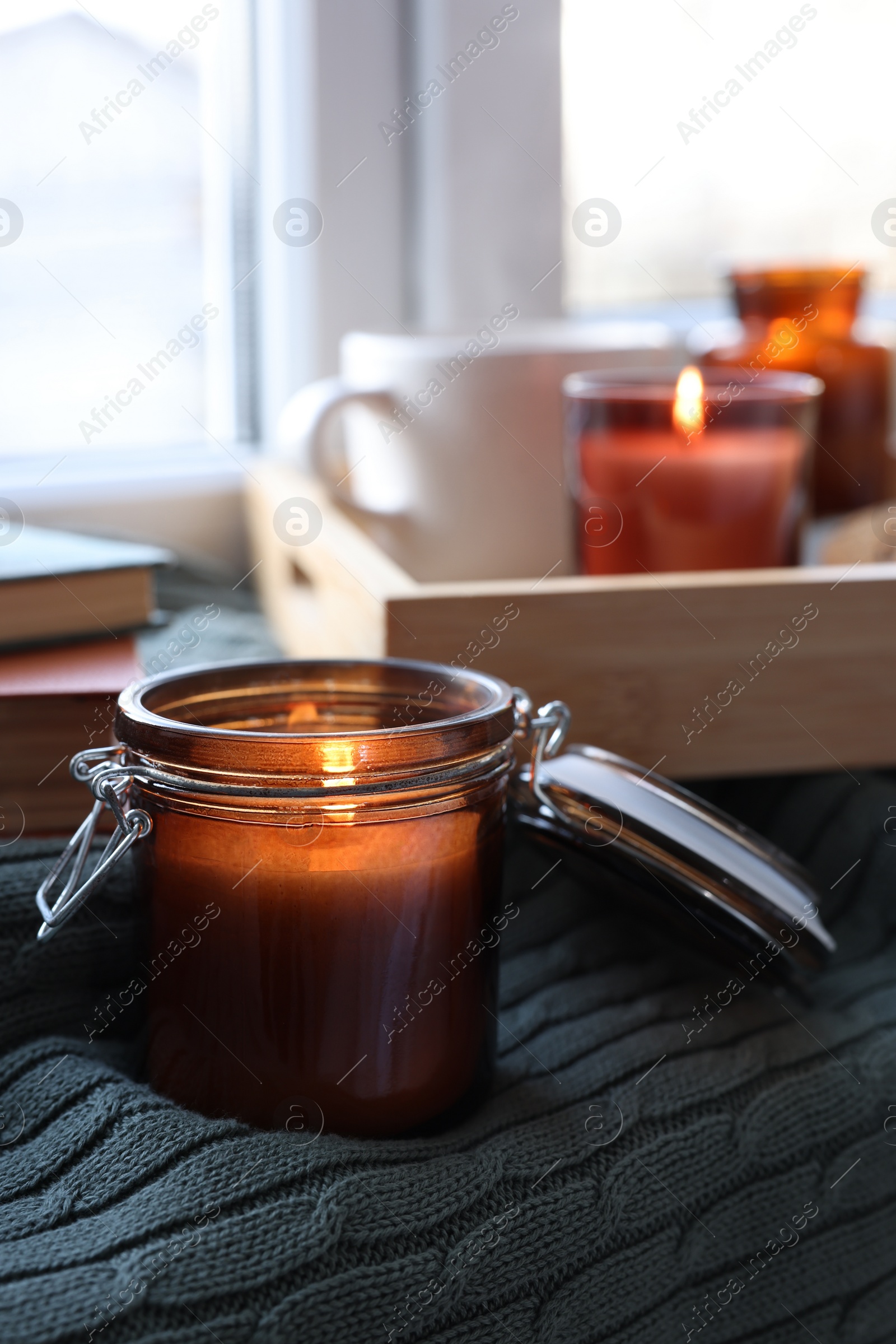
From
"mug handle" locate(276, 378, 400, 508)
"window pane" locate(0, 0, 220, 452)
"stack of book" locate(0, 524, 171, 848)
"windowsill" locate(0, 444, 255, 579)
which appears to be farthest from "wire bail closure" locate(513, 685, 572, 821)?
"window pane" locate(0, 0, 220, 452)

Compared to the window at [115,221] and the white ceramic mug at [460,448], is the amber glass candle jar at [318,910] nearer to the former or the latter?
the white ceramic mug at [460,448]

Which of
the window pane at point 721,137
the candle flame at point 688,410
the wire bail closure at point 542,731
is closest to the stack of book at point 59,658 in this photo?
the wire bail closure at point 542,731

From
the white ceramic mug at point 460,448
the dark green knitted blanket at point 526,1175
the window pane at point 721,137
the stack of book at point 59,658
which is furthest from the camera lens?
the window pane at point 721,137

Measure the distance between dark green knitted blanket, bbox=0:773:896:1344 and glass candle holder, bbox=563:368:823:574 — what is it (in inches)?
5.9

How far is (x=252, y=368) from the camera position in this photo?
935 mm

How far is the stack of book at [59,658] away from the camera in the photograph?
447 mm

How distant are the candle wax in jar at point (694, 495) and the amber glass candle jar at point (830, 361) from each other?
0.22 m

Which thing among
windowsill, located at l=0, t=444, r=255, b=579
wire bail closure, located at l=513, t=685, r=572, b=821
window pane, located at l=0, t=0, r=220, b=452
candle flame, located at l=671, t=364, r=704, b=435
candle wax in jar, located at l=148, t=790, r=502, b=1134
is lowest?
candle wax in jar, located at l=148, t=790, r=502, b=1134

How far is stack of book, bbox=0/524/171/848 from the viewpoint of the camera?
45 centimetres

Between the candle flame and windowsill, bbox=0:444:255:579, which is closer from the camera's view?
the candle flame

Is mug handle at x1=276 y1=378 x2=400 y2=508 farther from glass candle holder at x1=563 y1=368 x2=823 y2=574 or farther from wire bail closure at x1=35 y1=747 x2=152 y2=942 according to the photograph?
wire bail closure at x1=35 y1=747 x2=152 y2=942

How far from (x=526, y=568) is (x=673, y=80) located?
0.56 m

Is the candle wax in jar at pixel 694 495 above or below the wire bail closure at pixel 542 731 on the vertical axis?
above

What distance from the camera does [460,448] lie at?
0.62 meters
